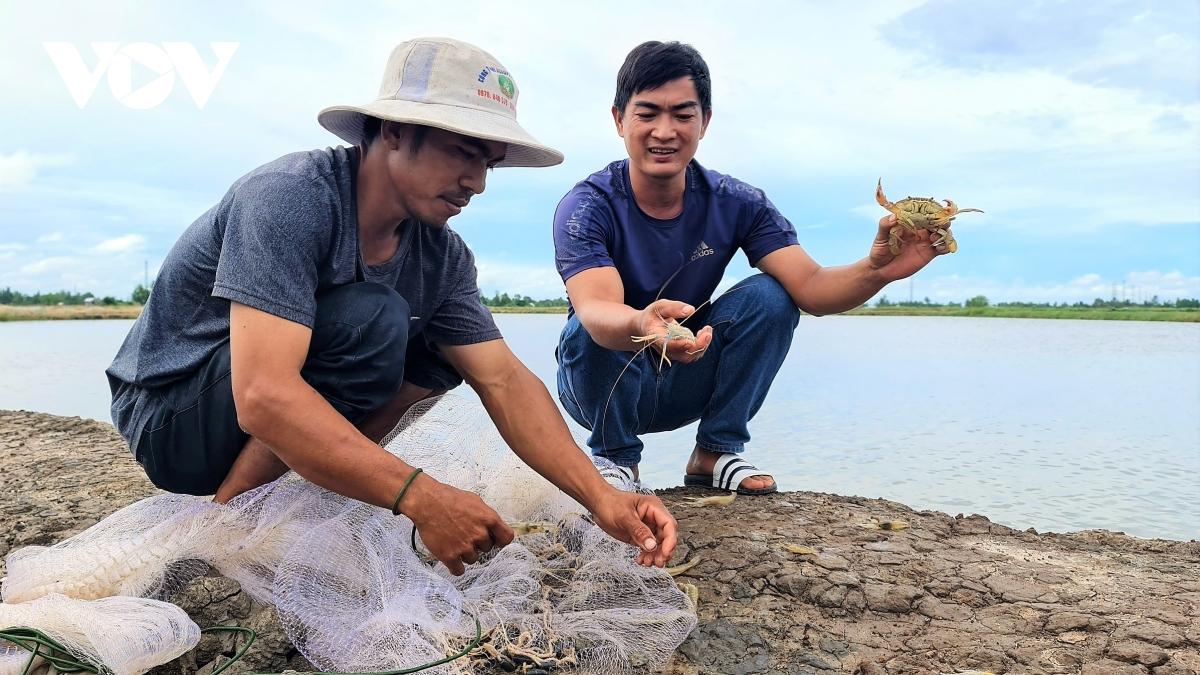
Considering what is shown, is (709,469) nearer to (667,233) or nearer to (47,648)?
(667,233)

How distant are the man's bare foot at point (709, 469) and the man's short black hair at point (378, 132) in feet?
6.01

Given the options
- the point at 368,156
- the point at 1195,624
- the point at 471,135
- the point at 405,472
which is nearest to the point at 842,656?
the point at 1195,624

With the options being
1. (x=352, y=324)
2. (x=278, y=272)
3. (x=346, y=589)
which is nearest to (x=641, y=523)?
(x=346, y=589)

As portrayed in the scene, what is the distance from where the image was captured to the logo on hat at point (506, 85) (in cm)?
246

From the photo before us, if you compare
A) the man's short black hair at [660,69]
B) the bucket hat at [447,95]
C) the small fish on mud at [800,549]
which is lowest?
the small fish on mud at [800,549]

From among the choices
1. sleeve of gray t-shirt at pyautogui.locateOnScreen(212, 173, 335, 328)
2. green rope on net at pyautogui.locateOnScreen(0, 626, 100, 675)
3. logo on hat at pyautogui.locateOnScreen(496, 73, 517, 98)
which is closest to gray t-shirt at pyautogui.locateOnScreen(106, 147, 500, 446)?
sleeve of gray t-shirt at pyautogui.locateOnScreen(212, 173, 335, 328)

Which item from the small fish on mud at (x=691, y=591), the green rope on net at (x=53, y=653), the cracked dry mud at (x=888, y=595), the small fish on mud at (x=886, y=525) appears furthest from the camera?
the small fish on mud at (x=886, y=525)

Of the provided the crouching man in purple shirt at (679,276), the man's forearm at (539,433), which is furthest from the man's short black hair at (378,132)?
the crouching man in purple shirt at (679,276)

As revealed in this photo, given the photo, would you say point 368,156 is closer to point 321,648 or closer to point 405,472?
point 405,472

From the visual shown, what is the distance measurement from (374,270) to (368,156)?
1.08ft

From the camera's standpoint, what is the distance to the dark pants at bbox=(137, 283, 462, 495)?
243cm

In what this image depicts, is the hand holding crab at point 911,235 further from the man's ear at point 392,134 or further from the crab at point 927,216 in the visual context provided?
the man's ear at point 392,134

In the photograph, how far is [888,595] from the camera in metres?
2.61

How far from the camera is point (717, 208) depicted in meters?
3.54
